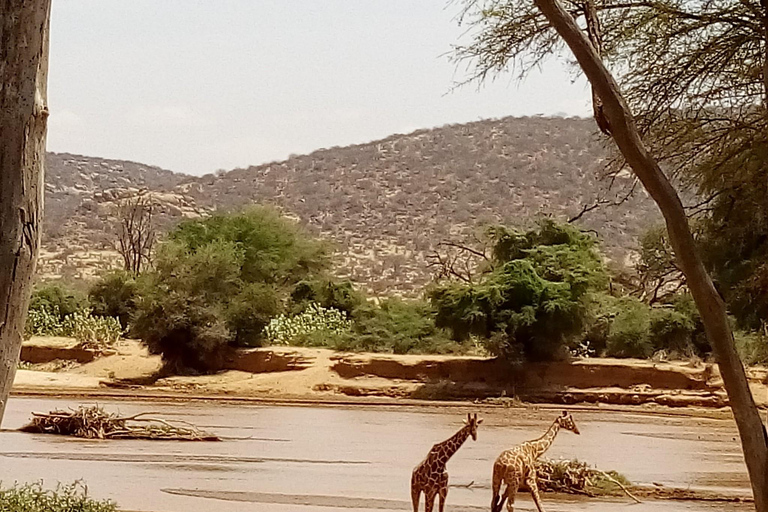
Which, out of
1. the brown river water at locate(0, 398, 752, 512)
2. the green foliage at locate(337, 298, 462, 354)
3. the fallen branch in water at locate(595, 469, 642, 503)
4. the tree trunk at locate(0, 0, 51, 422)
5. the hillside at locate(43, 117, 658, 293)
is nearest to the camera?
the tree trunk at locate(0, 0, 51, 422)

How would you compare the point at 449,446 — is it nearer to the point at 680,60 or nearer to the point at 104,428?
the point at 680,60

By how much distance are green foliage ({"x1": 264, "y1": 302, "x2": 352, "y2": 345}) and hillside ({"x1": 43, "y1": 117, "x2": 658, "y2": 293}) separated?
21147 mm

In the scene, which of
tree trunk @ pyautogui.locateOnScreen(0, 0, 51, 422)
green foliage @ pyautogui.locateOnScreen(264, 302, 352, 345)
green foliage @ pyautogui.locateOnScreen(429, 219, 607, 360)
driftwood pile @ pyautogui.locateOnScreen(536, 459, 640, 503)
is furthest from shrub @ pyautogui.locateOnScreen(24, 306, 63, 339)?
tree trunk @ pyautogui.locateOnScreen(0, 0, 51, 422)

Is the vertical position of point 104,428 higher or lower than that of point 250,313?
→ lower

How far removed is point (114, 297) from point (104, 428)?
22436 millimetres

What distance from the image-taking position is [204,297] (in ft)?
101

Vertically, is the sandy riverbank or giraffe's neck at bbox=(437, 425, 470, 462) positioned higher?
giraffe's neck at bbox=(437, 425, 470, 462)

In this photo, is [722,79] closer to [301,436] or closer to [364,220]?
[301,436]

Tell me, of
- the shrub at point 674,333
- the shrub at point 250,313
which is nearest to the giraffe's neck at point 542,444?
the shrub at point 674,333

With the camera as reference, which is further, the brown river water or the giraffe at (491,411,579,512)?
the brown river water

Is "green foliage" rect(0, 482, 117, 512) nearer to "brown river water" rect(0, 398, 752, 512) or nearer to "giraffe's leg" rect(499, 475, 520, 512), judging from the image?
"brown river water" rect(0, 398, 752, 512)

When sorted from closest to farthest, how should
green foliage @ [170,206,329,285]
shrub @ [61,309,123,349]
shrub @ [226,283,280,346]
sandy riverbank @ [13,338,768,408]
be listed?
sandy riverbank @ [13,338,768,408]
shrub @ [226,283,280,346]
shrub @ [61,309,123,349]
green foliage @ [170,206,329,285]

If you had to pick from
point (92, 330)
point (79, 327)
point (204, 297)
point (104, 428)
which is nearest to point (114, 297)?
point (79, 327)

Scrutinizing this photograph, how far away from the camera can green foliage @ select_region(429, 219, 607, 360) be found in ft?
89.3
